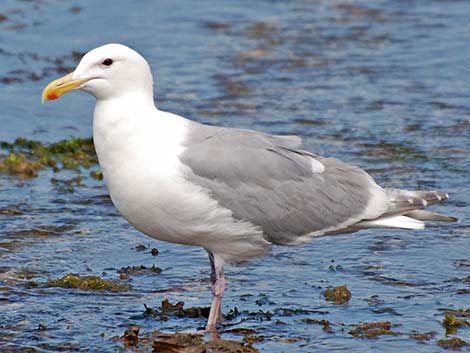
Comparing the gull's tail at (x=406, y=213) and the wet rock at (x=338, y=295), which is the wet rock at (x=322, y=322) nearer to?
the wet rock at (x=338, y=295)

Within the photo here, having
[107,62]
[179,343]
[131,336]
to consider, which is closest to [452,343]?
[179,343]

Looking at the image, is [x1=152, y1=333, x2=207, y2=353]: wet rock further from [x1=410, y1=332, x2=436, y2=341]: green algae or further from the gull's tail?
the gull's tail

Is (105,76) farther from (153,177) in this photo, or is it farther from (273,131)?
(273,131)

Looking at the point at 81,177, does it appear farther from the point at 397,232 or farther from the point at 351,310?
the point at 351,310

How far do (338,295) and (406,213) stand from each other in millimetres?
729

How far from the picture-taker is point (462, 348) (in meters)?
6.55

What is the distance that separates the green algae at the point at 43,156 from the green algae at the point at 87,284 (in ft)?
8.51

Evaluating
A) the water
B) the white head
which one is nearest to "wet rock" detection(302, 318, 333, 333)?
the water

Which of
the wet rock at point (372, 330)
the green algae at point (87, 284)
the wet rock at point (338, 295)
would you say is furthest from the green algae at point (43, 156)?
the wet rock at point (372, 330)

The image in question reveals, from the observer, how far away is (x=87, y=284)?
758 centimetres

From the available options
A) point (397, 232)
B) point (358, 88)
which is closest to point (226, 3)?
point (358, 88)

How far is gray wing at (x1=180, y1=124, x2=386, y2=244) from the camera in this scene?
687cm

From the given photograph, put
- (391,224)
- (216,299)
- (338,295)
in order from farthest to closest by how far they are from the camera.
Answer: (391,224) < (338,295) < (216,299)

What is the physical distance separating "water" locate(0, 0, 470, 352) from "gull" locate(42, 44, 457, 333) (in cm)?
46
